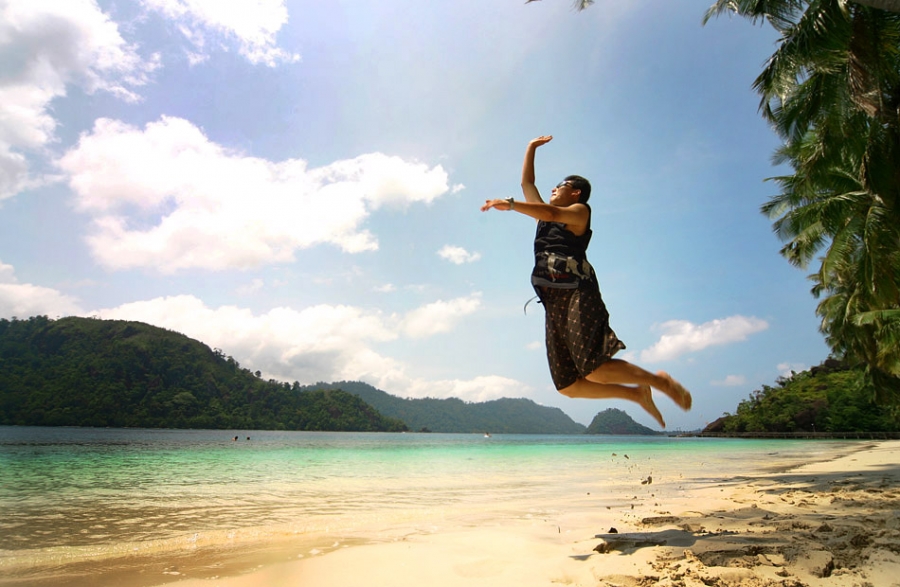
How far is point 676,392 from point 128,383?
96.1 meters

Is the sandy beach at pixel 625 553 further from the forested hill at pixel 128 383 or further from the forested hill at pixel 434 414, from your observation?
the forested hill at pixel 434 414

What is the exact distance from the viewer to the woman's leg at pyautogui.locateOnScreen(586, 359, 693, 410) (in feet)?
9.82

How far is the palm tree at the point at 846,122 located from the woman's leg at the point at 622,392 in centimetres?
816

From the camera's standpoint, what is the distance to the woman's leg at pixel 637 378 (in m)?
2.99

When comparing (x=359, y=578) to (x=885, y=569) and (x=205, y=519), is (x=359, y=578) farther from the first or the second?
(x=205, y=519)

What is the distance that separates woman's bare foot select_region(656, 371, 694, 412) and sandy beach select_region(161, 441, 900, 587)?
95cm

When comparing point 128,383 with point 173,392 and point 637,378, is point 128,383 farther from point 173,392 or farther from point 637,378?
point 637,378

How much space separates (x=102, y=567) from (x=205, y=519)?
7.07ft

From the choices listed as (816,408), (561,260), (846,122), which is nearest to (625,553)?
(561,260)

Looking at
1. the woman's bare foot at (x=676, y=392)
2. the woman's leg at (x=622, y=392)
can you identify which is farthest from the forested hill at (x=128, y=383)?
the woman's bare foot at (x=676, y=392)

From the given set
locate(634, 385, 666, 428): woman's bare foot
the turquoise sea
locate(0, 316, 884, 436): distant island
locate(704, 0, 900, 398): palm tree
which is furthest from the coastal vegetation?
locate(634, 385, 666, 428): woman's bare foot

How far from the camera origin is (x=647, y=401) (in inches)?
127

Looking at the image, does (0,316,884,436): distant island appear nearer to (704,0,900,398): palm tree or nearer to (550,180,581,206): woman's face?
(704,0,900,398): palm tree

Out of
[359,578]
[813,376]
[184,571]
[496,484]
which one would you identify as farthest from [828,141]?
[813,376]
